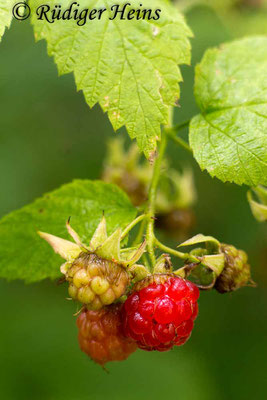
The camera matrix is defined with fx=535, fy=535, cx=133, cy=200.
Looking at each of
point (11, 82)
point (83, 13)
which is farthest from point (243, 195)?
point (83, 13)

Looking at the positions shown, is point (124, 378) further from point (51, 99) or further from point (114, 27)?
point (114, 27)

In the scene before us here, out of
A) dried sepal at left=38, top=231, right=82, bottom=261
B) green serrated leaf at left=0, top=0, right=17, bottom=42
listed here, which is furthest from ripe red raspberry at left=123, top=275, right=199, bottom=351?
green serrated leaf at left=0, top=0, right=17, bottom=42

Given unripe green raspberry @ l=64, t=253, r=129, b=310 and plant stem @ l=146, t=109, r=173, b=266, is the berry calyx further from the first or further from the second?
plant stem @ l=146, t=109, r=173, b=266

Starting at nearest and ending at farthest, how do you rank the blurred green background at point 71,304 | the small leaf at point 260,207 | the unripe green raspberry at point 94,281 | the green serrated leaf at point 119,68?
the unripe green raspberry at point 94,281 → the green serrated leaf at point 119,68 → the small leaf at point 260,207 → the blurred green background at point 71,304

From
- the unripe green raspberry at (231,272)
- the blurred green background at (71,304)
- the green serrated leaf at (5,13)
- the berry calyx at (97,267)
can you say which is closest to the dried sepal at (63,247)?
the berry calyx at (97,267)

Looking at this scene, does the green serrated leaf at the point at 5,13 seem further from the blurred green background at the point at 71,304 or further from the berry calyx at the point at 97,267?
the blurred green background at the point at 71,304
